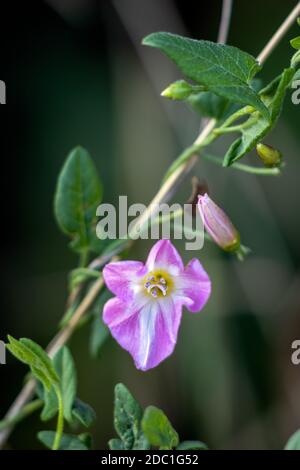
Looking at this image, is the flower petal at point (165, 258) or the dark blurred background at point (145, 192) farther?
the dark blurred background at point (145, 192)

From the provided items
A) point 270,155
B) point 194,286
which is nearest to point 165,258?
point 194,286

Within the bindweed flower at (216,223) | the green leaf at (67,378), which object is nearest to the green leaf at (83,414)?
the green leaf at (67,378)

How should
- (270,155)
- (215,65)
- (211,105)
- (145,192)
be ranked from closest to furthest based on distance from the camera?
(215,65), (270,155), (211,105), (145,192)

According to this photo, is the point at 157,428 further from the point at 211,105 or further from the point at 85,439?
the point at 211,105

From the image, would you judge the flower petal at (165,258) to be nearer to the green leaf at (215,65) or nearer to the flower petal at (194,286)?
the flower petal at (194,286)
